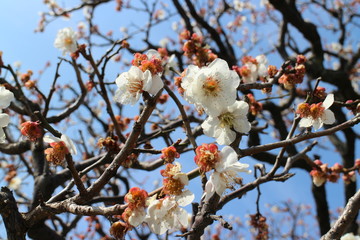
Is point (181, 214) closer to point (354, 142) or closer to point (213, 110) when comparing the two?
point (213, 110)

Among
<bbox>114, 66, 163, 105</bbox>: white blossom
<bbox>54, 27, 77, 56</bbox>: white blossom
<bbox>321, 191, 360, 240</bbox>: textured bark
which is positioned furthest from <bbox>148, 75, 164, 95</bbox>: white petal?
<bbox>54, 27, 77, 56</bbox>: white blossom

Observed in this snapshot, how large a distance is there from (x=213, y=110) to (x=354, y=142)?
4734mm

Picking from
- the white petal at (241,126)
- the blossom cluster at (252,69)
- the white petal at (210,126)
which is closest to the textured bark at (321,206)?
the blossom cluster at (252,69)

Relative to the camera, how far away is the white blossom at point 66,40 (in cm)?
310

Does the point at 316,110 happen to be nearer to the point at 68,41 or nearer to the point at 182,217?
the point at 182,217

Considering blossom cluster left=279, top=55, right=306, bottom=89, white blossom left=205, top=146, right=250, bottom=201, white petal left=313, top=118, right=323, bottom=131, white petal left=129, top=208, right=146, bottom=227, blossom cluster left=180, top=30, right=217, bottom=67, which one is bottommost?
white petal left=129, top=208, right=146, bottom=227

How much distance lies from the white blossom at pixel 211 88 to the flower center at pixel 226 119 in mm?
75

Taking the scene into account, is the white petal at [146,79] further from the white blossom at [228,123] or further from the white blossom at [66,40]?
the white blossom at [66,40]

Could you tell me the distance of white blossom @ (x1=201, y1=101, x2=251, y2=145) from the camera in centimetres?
146

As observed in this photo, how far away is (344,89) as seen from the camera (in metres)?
5.04

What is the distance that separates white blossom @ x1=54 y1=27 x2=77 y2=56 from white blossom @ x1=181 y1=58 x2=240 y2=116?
202 centimetres

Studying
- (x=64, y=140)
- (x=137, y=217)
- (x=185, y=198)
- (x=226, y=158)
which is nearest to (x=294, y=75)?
(x=226, y=158)

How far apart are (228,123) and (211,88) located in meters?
0.19

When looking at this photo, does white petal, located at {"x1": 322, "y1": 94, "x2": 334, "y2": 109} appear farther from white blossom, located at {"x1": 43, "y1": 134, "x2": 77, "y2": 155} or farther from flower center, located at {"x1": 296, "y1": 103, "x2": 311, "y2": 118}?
white blossom, located at {"x1": 43, "y1": 134, "x2": 77, "y2": 155}
